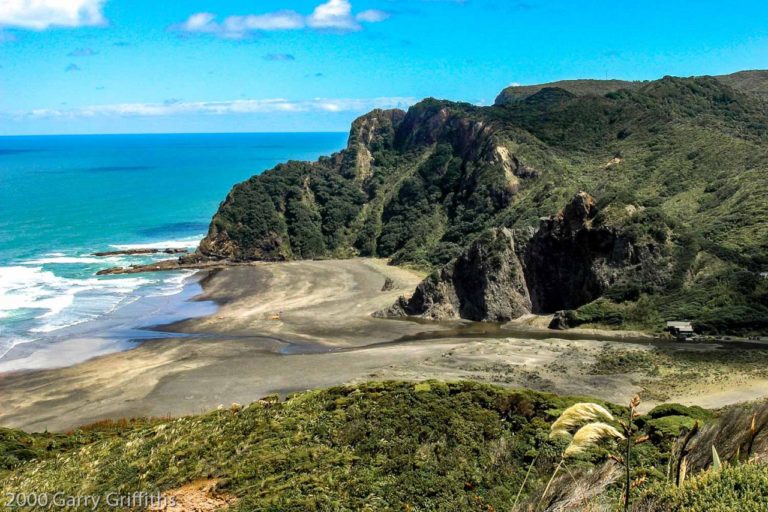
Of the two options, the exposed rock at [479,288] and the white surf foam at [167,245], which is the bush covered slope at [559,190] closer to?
the exposed rock at [479,288]

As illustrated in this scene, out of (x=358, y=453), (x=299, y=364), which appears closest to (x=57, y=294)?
(x=299, y=364)

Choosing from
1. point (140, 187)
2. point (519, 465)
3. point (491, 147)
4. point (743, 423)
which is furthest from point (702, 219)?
point (140, 187)

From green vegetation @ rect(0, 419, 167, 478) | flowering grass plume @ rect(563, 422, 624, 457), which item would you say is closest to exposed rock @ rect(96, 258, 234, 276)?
green vegetation @ rect(0, 419, 167, 478)

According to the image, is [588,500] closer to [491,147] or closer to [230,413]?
[230,413]

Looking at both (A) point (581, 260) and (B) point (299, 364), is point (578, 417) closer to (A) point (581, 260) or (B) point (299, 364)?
(B) point (299, 364)

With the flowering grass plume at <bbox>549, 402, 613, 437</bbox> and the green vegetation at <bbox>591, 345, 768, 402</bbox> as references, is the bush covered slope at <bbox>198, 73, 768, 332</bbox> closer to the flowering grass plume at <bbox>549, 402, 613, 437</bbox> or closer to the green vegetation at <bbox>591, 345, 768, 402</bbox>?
the green vegetation at <bbox>591, 345, 768, 402</bbox>

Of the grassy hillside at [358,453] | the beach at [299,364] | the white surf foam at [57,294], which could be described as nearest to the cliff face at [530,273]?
the beach at [299,364]
